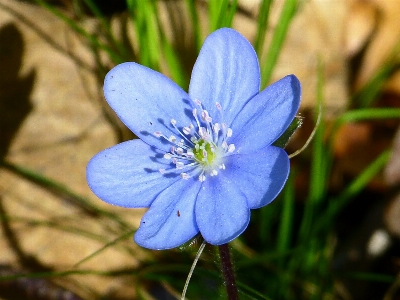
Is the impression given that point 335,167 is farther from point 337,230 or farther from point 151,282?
point 151,282

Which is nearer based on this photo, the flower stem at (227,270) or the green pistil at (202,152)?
the flower stem at (227,270)

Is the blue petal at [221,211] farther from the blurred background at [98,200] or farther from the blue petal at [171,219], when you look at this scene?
the blurred background at [98,200]

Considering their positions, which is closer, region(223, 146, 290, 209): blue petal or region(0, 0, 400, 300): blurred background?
region(223, 146, 290, 209): blue petal

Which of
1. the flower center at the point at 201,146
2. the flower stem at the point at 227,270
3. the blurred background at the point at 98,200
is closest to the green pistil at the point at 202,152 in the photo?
the flower center at the point at 201,146

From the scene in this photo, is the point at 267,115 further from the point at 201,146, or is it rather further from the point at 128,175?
the point at 128,175

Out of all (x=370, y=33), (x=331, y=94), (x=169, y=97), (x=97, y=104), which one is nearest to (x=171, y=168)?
(x=169, y=97)

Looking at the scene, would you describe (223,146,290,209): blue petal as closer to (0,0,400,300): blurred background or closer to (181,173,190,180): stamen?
(181,173,190,180): stamen

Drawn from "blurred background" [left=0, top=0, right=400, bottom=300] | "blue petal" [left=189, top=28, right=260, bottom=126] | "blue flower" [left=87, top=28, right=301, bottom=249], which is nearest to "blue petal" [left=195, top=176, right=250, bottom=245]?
"blue flower" [left=87, top=28, right=301, bottom=249]

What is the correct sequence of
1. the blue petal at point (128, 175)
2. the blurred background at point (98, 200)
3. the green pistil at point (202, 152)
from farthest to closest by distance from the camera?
1. the blurred background at point (98, 200)
2. the green pistil at point (202, 152)
3. the blue petal at point (128, 175)
